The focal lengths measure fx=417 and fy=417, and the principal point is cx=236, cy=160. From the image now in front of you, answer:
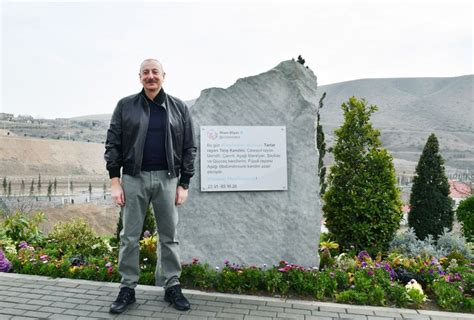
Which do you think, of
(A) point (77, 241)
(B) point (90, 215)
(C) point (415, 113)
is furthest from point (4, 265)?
(C) point (415, 113)

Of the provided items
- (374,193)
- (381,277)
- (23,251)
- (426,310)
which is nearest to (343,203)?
(374,193)

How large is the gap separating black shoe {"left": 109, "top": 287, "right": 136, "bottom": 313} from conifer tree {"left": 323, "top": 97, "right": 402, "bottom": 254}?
3.87 meters

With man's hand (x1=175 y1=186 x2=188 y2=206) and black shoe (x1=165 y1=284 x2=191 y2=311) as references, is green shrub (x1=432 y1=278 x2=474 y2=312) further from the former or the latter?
man's hand (x1=175 y1=186 x2=188 y2=206)

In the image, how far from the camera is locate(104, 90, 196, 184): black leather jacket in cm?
411

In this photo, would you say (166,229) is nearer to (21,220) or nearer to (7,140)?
(21,220)

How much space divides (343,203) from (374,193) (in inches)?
20.7

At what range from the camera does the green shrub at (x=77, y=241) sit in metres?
6.38

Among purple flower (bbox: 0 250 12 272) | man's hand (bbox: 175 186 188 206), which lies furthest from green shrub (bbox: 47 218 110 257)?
man's hand (bbox: 175 186 188 206)

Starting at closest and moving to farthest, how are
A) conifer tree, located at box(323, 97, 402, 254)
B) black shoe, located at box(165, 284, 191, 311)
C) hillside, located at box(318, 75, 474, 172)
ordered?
black shoe, located at box(165, 284, 191, 311) → conifer tree, located at box(323, 97, 402, 254) → hillside, located at box(318, 75, 474, 172)

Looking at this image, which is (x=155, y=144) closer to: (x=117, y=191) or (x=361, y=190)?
(x=117, y=191)

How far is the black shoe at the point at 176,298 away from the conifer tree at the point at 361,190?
11.4ft

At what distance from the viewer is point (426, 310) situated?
14.8ft

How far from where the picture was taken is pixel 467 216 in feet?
27.0

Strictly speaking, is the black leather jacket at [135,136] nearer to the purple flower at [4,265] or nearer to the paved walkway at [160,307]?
the paved walkway at [160,307]
